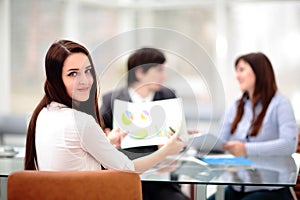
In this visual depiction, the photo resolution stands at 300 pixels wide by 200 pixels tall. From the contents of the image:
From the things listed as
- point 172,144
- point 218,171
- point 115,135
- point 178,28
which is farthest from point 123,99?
point 178,28

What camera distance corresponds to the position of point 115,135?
2.04 metres

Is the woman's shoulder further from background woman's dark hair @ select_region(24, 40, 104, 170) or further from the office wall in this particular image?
the office wall

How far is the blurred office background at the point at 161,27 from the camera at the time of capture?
520cm

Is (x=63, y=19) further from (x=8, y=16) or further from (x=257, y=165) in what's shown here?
(x=257, y=165)

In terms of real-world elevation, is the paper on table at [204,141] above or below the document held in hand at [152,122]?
below

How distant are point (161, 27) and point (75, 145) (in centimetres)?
363

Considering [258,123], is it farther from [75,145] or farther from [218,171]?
[75,145]

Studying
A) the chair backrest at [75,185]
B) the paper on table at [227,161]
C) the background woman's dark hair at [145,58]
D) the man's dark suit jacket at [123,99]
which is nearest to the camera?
the chair backrest at [75,185]

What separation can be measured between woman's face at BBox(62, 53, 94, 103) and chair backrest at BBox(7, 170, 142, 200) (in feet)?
0.97

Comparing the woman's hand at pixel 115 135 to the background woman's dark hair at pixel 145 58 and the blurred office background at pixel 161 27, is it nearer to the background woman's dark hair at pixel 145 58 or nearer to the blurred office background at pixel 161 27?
the background woman's dark hair at pixel 145 58

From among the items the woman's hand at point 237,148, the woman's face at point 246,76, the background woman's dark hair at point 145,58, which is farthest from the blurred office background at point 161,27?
the background woman's dark hair at point 145,58

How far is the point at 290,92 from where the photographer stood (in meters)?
5.15

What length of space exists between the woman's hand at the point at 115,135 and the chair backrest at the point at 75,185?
0.29m

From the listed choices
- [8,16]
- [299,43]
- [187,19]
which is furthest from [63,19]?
[299,43]
